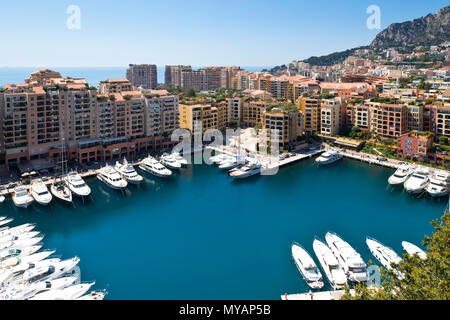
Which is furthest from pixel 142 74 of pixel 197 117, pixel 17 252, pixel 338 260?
pixel 338 260

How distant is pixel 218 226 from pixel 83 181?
1056cm

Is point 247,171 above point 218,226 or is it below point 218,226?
above

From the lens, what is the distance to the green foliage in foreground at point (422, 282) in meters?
6.65

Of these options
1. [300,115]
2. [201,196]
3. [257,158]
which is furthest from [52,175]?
[300,115]

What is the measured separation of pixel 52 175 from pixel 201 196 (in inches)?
443

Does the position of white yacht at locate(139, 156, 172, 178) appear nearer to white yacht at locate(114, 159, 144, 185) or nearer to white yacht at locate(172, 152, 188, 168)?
white yacht at locate(114, 159, 144, 185)

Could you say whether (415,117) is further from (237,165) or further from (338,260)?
(338,260)

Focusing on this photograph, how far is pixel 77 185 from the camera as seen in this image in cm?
2367

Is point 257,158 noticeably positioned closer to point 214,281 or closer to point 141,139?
point 141,139

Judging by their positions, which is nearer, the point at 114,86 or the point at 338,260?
the point at 338,260

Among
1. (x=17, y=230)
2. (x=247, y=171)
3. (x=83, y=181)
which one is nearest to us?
(x=17, y=230)

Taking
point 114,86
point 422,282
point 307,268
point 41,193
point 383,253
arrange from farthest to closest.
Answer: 1. point 114,86
2. point 41,193
3. point 383,253
4. point 307,268
5. point 422,282

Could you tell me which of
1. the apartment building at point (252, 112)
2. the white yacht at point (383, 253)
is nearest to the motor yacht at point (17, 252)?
the white yacht at point (383, 253)
